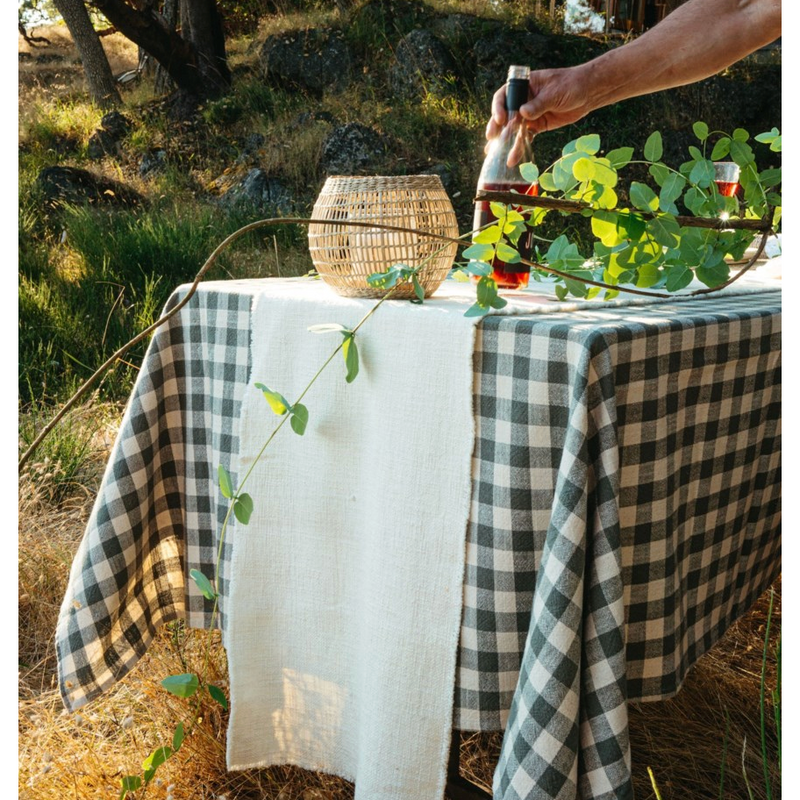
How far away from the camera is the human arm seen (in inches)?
51.6

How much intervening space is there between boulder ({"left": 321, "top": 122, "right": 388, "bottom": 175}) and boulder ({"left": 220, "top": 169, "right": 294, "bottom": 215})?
46 cm

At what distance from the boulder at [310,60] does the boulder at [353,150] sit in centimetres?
180

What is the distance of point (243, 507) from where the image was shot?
0.97 m

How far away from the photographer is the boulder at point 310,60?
901 cm

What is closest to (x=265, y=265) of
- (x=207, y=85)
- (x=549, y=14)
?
(x=207, y=85)

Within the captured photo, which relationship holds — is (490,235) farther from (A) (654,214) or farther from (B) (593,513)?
(B) (593,513)

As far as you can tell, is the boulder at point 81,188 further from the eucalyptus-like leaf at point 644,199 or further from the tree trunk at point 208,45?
the eucalyptus-like leaf at point 644,199

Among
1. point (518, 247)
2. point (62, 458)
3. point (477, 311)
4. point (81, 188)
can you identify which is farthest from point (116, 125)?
point (477, 311)

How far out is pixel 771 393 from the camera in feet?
3.57

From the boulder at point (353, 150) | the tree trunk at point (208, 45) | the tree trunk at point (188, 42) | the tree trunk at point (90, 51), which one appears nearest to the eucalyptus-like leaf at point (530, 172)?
the boulder at point (353, 150)

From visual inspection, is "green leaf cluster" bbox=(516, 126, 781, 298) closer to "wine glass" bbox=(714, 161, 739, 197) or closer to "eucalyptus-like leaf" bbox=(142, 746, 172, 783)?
"wine glass" bbox=(714, 161, 739, 197)

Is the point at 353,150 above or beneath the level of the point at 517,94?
above

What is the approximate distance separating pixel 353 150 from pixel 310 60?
7.99ft
